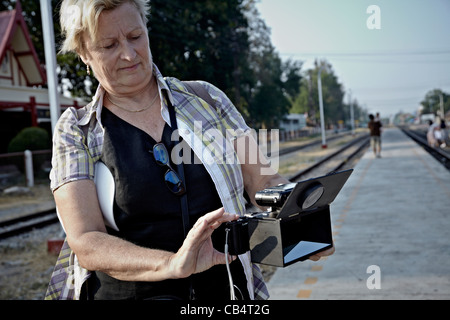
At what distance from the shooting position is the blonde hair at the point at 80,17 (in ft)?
4.70

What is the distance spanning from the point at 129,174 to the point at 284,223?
19.4 inches

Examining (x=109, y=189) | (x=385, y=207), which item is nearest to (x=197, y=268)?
(x=109, y=189)

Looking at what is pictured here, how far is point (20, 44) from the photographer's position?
82.0ft

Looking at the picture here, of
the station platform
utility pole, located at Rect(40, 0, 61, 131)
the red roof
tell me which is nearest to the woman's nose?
the station platform

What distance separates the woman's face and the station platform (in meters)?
1.39

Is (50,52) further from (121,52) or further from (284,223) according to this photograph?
(284,223)

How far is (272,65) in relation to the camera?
48125mm

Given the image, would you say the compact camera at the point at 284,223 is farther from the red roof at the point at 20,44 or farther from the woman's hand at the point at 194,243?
the red roof at the point at 20,44

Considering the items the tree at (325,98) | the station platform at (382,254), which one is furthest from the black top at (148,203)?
the tree at (325,98)

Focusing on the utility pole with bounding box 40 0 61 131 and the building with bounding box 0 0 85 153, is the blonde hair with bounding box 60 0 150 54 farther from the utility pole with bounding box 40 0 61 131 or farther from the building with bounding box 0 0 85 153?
the building with bounding box 0 0 85 153

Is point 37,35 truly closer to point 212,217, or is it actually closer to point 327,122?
point 212,217

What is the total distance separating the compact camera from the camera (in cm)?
126

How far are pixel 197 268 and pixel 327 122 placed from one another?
87770mm
